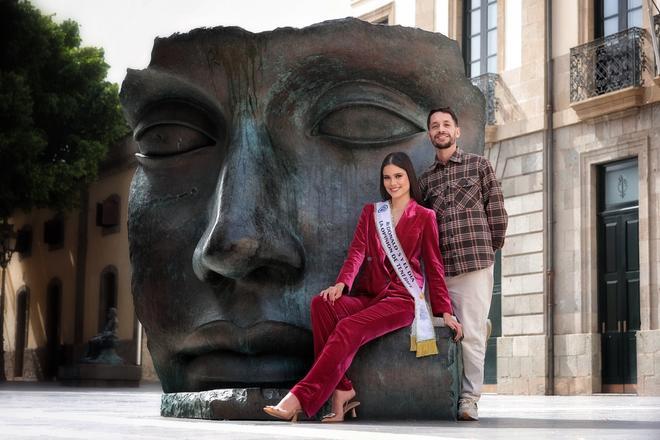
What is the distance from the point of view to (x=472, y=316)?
5496mm

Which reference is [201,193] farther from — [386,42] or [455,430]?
[455,430]

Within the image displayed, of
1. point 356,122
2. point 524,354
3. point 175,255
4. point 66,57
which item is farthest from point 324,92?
point 66,57

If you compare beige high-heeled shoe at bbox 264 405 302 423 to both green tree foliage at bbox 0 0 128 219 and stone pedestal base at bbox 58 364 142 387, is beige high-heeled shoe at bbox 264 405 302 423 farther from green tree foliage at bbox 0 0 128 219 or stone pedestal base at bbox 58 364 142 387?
green tree foliage at bbox 0 0 128 219

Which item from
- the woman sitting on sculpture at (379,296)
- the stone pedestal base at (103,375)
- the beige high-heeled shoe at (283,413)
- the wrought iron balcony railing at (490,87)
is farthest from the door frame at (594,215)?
the beige high-heeled shoe at (283,413)

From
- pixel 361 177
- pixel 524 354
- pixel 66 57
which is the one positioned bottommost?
pixel 524 354

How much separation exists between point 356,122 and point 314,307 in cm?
94

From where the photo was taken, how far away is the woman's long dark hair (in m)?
5.48

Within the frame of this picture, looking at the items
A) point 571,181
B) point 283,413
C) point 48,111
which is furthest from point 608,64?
point 283,413

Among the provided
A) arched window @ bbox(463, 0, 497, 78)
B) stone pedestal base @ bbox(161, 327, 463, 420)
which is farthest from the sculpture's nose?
arched window @ bbox(463, 0, 497, 78)

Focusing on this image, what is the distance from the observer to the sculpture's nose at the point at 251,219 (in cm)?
530

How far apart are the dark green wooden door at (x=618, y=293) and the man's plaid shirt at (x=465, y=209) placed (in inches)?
500

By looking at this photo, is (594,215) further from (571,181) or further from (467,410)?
(467,410)

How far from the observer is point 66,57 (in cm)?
2750

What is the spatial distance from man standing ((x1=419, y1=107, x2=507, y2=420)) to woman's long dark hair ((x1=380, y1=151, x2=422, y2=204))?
120 millimetres
